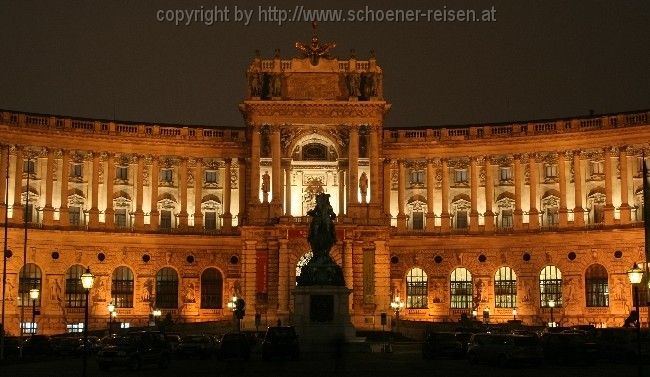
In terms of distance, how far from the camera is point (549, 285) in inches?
4109

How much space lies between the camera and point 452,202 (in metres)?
109

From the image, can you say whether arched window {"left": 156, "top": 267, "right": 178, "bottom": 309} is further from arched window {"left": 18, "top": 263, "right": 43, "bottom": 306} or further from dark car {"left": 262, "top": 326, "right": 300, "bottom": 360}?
dark car {"left": 262, "top": 326, "right": 300, "bottom": 360}

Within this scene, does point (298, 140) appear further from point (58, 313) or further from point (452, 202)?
point (58, 313)

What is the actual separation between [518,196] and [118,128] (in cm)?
3925

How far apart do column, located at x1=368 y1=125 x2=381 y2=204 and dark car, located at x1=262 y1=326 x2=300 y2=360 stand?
48.0m

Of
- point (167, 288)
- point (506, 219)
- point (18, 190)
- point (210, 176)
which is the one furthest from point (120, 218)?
point (506, 219)

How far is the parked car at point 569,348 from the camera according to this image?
54.1m

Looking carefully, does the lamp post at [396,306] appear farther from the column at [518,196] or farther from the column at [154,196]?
the column at [154,196]

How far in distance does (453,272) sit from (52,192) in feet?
128

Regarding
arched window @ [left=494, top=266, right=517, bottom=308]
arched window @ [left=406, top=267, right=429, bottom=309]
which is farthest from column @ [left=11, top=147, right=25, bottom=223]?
arched window @ [left=494, top=266, right=517, bottom=308]

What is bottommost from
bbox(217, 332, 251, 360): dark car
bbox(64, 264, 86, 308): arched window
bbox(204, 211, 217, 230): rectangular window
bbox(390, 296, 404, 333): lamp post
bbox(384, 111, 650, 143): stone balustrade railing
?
bbox(217, 332, 251, 360): dark car

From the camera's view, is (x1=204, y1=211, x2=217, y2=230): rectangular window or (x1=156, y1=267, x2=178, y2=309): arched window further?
(x1=204, y1=211, x2=217, y2=230): rectangular window

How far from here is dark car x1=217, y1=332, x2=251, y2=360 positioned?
48.2m

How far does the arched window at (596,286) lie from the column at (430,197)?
15790 millimetres
